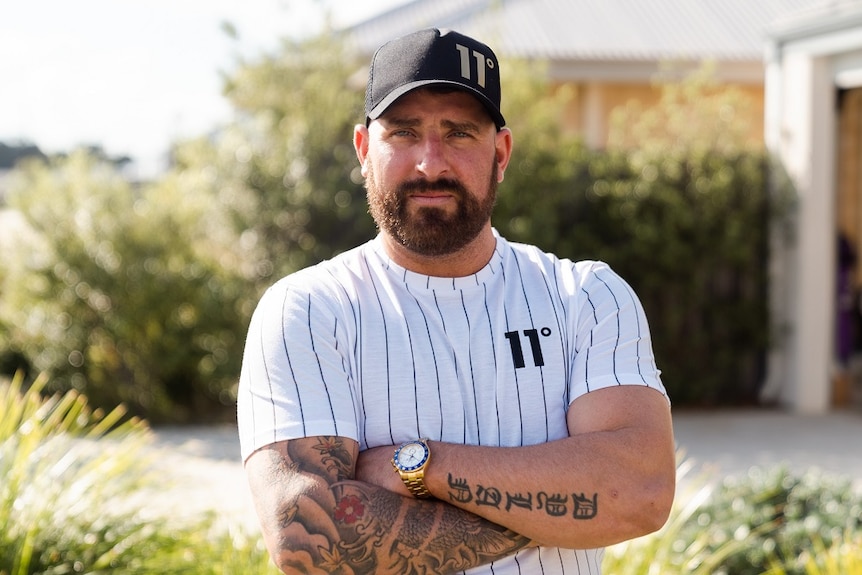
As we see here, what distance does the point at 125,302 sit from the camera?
8.93m

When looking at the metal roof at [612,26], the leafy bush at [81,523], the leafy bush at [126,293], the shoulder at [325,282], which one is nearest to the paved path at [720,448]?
the leafy bush at [126,293]

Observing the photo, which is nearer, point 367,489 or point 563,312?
point 367,489

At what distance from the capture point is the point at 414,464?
2146 mm

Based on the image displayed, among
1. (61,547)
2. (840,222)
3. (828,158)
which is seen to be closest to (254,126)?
(828,158)

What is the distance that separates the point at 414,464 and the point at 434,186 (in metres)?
0.64

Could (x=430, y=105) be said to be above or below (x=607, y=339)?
above

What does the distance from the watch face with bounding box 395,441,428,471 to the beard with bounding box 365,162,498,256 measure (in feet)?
1.52

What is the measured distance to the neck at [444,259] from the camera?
2393 millimetres

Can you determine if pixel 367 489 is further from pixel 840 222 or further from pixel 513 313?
pixel 840 222

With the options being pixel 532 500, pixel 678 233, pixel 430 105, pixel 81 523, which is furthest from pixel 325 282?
pixel 678 233

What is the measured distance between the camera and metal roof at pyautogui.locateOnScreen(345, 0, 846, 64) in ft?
44.3

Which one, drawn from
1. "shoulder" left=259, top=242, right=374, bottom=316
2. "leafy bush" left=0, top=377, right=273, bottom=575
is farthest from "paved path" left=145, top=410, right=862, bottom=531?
"shoulder" left=259, top=242, right=374, bottom=316

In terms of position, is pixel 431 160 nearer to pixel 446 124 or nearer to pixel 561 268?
pixel 446 124

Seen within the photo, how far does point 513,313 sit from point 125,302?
716 centimetres
